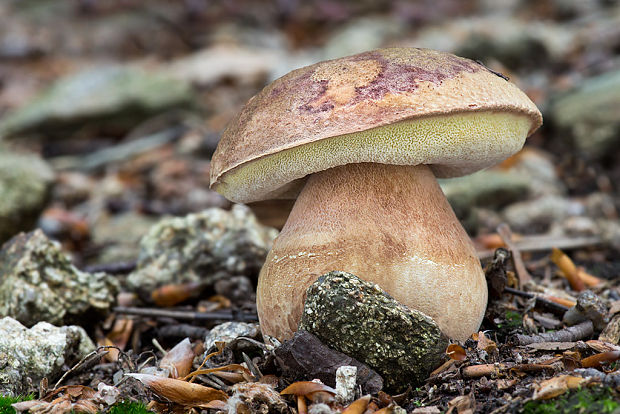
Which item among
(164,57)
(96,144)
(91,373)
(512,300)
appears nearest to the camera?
(91,373)

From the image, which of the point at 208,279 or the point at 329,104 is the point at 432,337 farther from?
the point at 208,279

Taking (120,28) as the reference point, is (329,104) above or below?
below

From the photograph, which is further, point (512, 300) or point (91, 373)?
point (512, 300)

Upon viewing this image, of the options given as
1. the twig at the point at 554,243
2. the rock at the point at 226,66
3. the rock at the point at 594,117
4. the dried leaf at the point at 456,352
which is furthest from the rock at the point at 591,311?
the rock at the point at 226,66

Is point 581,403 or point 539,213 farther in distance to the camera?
point 539,213

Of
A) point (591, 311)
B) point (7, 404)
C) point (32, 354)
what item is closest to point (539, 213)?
point (591, 311)

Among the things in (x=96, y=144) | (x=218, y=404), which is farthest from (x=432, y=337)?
(x=96, y=144)

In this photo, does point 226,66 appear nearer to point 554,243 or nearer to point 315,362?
point 554,243
